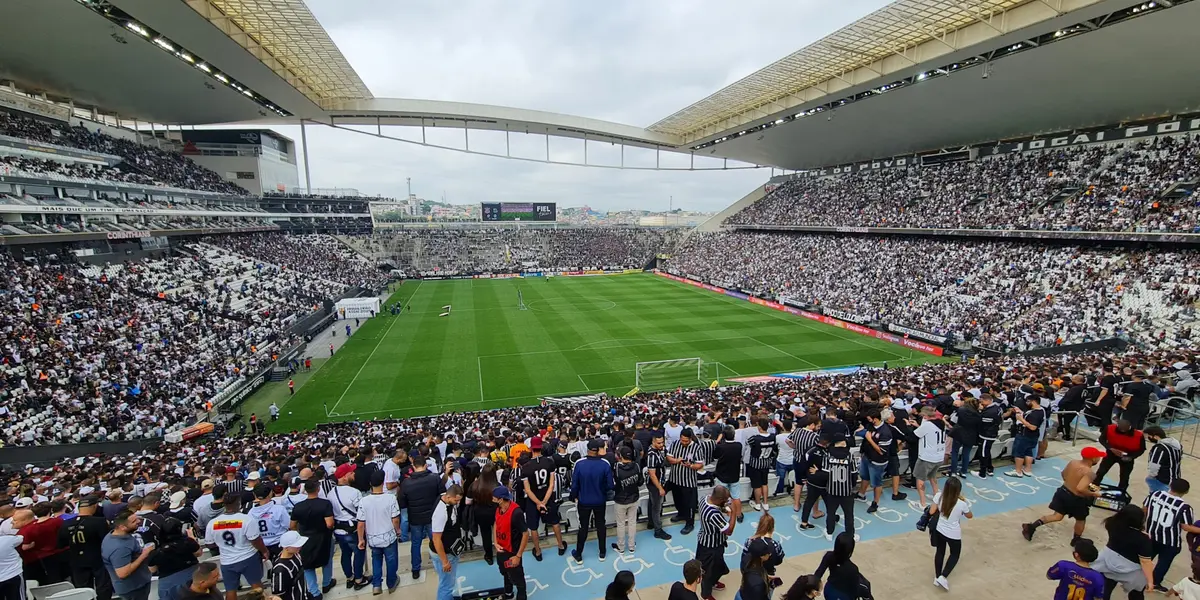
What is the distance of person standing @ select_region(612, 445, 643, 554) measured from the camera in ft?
20.1

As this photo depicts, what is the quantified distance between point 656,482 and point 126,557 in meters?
5.45

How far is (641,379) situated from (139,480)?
1764 centimetres

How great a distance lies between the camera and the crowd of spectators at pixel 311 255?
133ft

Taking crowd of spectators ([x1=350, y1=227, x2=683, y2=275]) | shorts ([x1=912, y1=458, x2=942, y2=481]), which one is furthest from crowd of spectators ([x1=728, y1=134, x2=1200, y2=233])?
shorts ([x1=912, y1=458, x2=942, y2=481])

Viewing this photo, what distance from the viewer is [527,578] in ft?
20.4

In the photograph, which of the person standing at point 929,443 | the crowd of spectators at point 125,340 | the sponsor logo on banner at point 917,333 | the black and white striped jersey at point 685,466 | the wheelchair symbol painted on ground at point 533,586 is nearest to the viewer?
the wheelchair symbol painted on ground at point 533,586

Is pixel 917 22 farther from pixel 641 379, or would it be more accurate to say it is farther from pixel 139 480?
pixel 139 480

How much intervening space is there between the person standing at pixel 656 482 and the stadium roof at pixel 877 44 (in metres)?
24.5

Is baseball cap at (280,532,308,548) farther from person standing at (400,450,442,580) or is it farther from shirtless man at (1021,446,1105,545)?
shirtless man at (1021,446,1105,545)

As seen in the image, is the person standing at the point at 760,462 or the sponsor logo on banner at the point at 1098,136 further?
the sponsor logo on banner at the point at 1098,136

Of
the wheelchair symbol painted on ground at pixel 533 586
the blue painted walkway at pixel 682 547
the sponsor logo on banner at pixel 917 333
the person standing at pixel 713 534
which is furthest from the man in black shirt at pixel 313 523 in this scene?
the sponsor logo on banner at pixel 917 333

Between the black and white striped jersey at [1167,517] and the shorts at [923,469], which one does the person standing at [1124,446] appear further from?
the shorts at [923,469]

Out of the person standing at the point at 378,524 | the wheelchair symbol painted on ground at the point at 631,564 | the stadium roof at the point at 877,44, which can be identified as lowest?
the wheelchair symbol painted on ground at the point at 631,564

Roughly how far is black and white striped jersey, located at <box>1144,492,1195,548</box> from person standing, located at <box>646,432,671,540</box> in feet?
16.1
